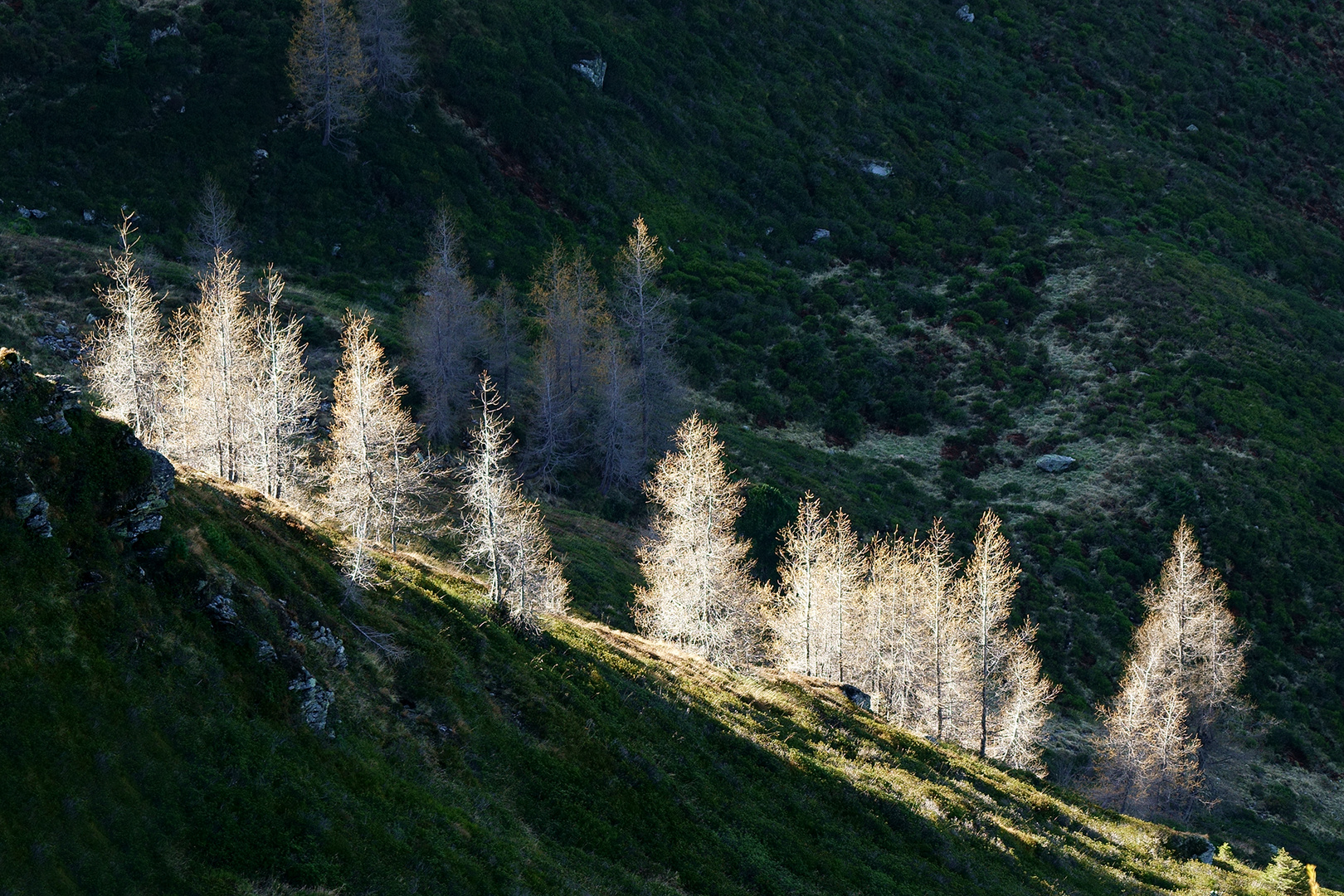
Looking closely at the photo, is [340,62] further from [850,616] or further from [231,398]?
[850,616]

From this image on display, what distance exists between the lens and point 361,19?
89.9 metres

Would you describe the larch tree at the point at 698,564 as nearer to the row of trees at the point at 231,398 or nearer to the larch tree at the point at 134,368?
the row of trees at the point at 231,398

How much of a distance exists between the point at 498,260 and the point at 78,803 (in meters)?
77.3

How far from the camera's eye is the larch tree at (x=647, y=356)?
70750 mm

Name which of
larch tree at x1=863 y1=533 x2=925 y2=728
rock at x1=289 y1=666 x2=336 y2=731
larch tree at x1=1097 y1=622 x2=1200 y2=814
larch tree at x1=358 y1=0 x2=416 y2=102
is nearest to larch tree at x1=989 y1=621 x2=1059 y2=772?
larch tree at x1=1097 y1=622 x2=1200 y2=814

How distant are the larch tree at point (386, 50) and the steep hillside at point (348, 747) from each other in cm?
7406

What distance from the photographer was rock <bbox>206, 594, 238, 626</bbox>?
1459 centimetres

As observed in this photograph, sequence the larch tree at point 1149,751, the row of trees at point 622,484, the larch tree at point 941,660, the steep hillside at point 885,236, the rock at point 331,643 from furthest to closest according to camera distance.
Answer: the steep hillside at point 885,236 < the larch tree at point 1149,751 < the larch tree at point 941,660 < the row of trees at point 622,484 < the rock at point 331,643

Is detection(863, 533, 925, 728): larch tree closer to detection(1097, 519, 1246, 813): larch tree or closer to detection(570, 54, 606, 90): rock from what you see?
detection(1097, 519, 1246, 813): larch tree

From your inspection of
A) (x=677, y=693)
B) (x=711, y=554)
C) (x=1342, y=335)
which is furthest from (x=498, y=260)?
(x=1342, y=335)

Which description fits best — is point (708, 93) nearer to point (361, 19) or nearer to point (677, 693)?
point (361, 19)

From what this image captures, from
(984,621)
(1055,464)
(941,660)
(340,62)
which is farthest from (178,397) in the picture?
Result: (1055,464)

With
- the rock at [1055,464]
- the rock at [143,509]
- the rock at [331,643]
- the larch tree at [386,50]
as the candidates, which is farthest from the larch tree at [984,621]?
the larch tree at [386,50]

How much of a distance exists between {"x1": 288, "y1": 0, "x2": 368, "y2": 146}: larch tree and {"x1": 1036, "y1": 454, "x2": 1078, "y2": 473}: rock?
68.4 metres
